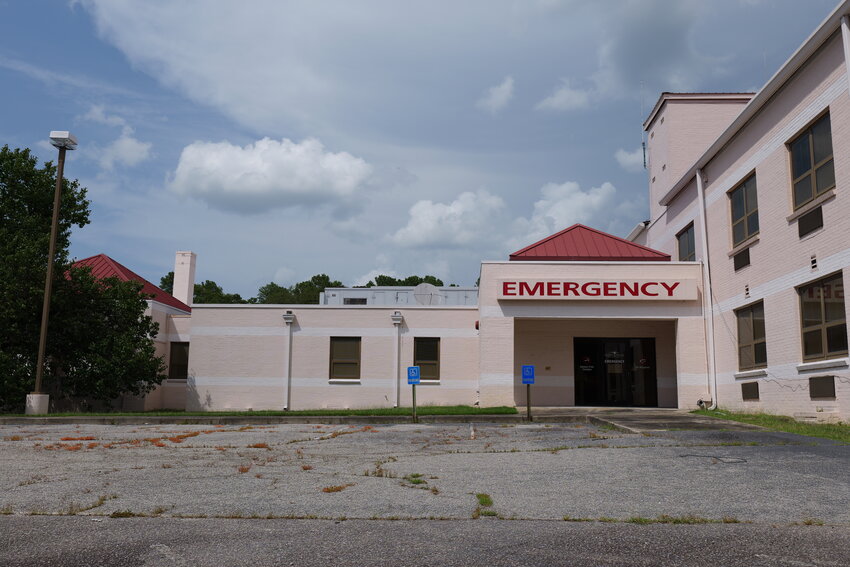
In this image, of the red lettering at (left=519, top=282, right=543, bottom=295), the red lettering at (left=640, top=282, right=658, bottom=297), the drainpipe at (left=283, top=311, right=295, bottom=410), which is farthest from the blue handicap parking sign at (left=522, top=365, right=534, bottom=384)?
the drainpipe at (left=283, top=311, right=295, bottom=410)

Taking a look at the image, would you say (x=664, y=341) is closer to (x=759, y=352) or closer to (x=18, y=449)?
(x=759, y=352)

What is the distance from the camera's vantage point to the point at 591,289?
74.1 ft

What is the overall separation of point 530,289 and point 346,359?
788 centimetres

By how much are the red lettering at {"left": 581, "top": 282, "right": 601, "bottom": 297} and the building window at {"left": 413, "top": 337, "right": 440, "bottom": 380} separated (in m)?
6.45

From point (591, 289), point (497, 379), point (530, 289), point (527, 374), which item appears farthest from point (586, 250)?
point (527, 374)

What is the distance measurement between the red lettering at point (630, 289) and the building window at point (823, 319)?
622 cm

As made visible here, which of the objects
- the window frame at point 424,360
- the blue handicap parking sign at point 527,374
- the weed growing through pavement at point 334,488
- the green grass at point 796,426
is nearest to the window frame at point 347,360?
the window frame at point 424,360

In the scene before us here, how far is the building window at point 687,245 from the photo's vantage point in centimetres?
2444

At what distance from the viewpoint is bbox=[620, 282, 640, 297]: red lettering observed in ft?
73.9

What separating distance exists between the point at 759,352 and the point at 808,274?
3297 millimetres

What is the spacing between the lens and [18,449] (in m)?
11.0

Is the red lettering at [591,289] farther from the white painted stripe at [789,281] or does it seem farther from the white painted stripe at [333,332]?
the white painted stripe at [333,332]

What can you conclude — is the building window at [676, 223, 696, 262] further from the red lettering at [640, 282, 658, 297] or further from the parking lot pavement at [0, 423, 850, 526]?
the parking lot pavement at [0, 423, 850, 526]

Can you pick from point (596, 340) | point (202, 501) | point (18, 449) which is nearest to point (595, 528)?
point (202, 501)
